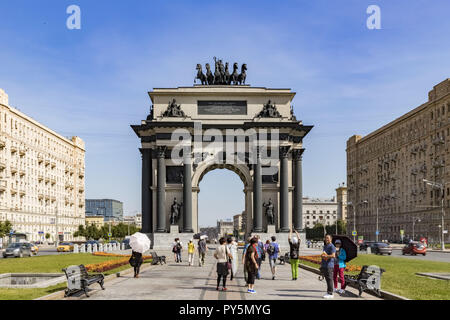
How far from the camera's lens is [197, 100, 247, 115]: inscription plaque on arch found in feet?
214

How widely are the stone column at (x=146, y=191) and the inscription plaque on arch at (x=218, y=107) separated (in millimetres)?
7619

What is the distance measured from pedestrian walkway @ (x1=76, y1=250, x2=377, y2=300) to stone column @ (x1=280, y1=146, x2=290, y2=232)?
3442 centimetres

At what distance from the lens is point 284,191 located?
63.8 metres

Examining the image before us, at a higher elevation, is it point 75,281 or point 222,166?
point 222,166

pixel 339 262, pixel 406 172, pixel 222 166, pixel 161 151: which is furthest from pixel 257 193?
pixel 406 172

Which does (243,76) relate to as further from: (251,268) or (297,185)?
(251,268)

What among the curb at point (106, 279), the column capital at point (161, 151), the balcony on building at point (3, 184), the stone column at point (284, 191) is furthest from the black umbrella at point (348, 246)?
the balcony on building at point (3, 184)

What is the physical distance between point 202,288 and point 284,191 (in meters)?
41.8

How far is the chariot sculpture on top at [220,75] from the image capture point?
67.1m

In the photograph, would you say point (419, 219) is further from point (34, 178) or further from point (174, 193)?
point (34, 178)

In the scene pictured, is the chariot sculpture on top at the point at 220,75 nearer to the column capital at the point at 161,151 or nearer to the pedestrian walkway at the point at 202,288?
the column capital at the point at 161,151

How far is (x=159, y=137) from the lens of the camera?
211ft
